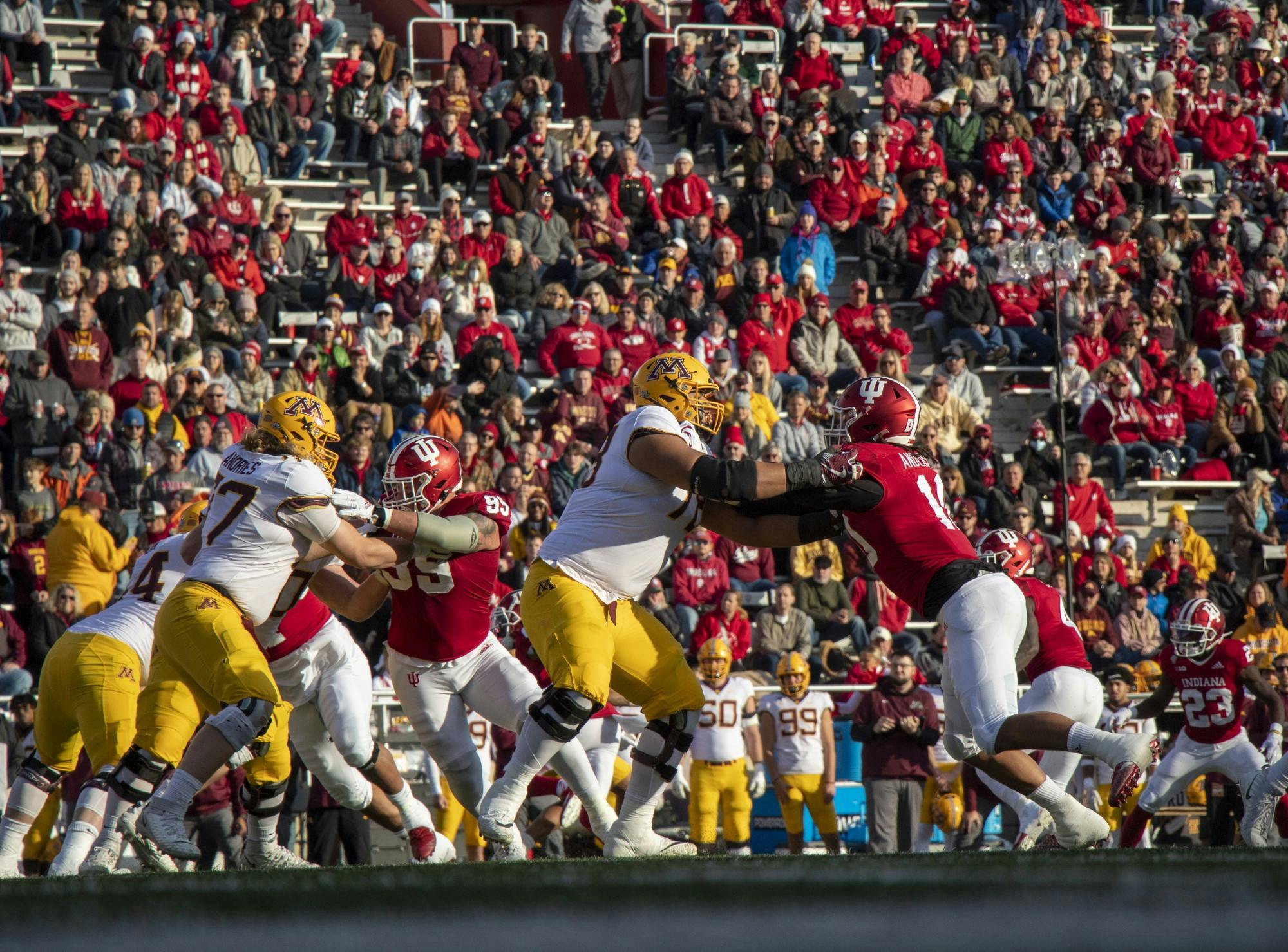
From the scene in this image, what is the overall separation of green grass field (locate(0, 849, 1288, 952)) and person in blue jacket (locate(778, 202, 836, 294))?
48.5 ft

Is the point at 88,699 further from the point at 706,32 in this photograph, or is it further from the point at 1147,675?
the point at 706,32

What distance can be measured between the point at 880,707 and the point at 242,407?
575 cm

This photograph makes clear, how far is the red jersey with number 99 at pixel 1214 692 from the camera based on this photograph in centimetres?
1025

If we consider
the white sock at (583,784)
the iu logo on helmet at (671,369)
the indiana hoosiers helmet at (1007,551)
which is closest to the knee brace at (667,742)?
the white sock at (583,784)

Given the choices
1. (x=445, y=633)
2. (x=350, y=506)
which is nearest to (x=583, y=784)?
(x=445, y=633)

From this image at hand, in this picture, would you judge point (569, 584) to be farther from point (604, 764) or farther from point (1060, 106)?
point (1060, 106)

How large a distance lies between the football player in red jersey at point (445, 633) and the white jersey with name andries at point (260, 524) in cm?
61

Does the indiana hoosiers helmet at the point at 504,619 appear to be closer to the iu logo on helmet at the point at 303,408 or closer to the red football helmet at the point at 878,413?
the iu logo on helmet at the point at 303,408

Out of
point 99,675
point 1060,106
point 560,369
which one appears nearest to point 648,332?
point 560,369

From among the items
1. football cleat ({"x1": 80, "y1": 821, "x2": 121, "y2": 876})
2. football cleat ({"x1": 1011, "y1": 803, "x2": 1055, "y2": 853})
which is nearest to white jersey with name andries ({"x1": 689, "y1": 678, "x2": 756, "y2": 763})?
football cleat ({"x1": 1011, "y1": 803, "x2": 1055, "y2": 853})

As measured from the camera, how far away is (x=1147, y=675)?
12.8 metres

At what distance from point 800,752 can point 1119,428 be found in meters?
Result: 6.27

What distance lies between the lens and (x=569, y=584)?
6398mm

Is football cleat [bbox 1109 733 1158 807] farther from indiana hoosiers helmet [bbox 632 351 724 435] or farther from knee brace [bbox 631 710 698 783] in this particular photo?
indiana hoosiers helmet [bbox 632 351 724 435]
